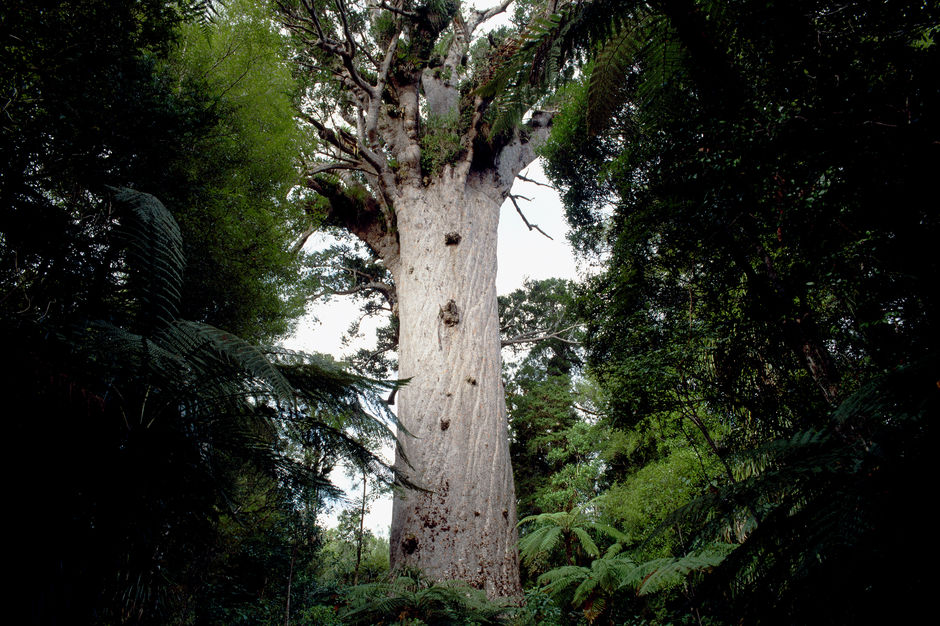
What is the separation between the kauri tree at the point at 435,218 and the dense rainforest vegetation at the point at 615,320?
0.60 meters

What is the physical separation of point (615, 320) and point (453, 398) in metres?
1.92

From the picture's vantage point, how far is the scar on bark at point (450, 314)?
409cm

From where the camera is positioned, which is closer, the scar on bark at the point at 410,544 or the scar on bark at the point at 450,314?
the scar on bark at the point at 410,544

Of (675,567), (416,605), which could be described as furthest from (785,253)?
(416,605)

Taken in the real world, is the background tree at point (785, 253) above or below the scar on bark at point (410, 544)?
above

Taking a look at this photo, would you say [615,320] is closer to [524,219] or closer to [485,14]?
[524,219]

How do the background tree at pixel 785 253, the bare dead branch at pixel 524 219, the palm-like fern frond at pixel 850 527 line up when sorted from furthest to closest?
the bare dead branch at pixel 524 219, the background tree at pixel 785 253, the palm-like fern frond at pixel 850 527

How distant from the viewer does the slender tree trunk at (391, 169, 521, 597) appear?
3.04m

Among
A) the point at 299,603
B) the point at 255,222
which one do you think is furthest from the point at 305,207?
the point at 299,603

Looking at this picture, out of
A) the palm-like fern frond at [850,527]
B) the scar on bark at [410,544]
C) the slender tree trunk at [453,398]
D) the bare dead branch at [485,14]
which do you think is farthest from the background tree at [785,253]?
the bare dead branch at [485,14]

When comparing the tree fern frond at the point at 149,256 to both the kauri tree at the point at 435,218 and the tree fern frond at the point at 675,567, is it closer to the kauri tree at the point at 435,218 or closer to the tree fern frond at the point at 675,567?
the kauri tree at the point at 435,218

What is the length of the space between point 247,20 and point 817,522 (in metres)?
4.78

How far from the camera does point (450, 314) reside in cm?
411

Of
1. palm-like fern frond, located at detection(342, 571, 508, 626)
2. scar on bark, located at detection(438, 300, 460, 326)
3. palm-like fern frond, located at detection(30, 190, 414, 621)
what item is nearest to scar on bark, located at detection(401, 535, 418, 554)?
palm-like fern frond, located at detection(342, 571, 508, 626)
